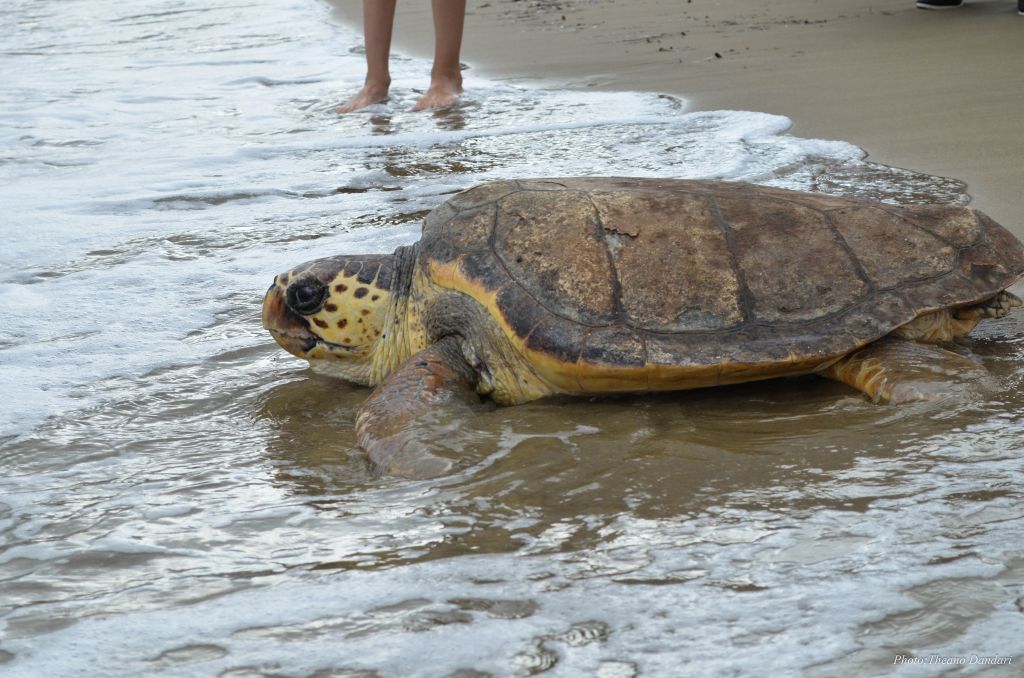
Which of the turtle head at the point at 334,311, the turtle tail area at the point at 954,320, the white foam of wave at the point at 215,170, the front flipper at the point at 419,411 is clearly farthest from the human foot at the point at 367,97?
the turtle tail area at the point at 954,320

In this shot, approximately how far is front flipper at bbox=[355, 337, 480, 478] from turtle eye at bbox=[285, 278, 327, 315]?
15.3 inches

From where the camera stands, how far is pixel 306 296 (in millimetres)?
3055

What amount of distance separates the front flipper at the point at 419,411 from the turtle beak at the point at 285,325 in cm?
38

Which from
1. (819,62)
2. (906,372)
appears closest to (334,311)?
(906,372)

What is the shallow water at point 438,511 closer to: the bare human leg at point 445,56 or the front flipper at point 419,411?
the front flipper at point 419,411

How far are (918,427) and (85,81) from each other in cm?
757

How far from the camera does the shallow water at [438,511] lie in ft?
5.41

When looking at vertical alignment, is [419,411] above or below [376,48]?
below

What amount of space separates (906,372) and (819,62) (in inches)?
176

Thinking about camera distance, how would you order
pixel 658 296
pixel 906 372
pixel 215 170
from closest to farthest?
pixel 906 372, pixel 658 296, pixel 215 170

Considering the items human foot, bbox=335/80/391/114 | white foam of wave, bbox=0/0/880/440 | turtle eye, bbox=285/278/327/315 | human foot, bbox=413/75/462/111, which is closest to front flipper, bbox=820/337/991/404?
turtle eye, bbox=285/278/327/315

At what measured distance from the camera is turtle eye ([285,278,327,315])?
3037mm

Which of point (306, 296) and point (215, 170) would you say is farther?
point (215, 170)

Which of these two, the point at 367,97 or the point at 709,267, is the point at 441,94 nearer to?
the point at 367,97
